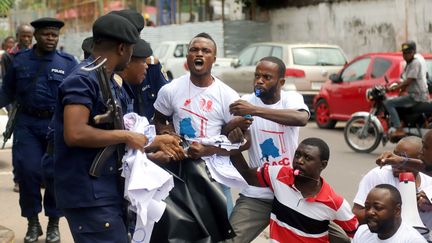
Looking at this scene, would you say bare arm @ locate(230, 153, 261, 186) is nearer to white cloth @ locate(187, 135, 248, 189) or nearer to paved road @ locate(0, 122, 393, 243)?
white cloth @ locate(187, 135, 248, 189)

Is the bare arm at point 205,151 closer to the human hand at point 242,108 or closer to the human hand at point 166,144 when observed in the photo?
the human hand at point 242,108

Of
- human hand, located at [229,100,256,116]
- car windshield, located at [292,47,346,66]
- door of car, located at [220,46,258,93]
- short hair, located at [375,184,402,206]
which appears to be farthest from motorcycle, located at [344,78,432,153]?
short hair, located at [375,184,402,206]

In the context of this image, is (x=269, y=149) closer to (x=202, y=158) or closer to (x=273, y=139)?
(x=273, y=139)

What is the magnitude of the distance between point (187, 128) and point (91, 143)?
1.55 m

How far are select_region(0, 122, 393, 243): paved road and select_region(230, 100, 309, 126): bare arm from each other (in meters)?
2.15

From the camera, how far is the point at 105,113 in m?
4.02

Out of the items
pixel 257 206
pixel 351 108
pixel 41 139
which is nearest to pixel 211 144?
pixel 257 206

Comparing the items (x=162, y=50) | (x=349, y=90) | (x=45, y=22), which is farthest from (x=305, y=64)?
(x=45, y=22)

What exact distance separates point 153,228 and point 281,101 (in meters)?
1.28

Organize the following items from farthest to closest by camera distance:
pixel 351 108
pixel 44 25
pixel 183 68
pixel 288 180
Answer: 1. pixel 183 68
2. pixel 351 108
3. pixel 44 25
4. pixel 288 180

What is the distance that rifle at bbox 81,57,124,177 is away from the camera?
13.0 ft

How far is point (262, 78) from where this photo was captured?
17.5 feet

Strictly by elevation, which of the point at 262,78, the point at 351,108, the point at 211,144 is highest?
the point at 262,78

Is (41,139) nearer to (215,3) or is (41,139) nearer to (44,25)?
(44,25)
